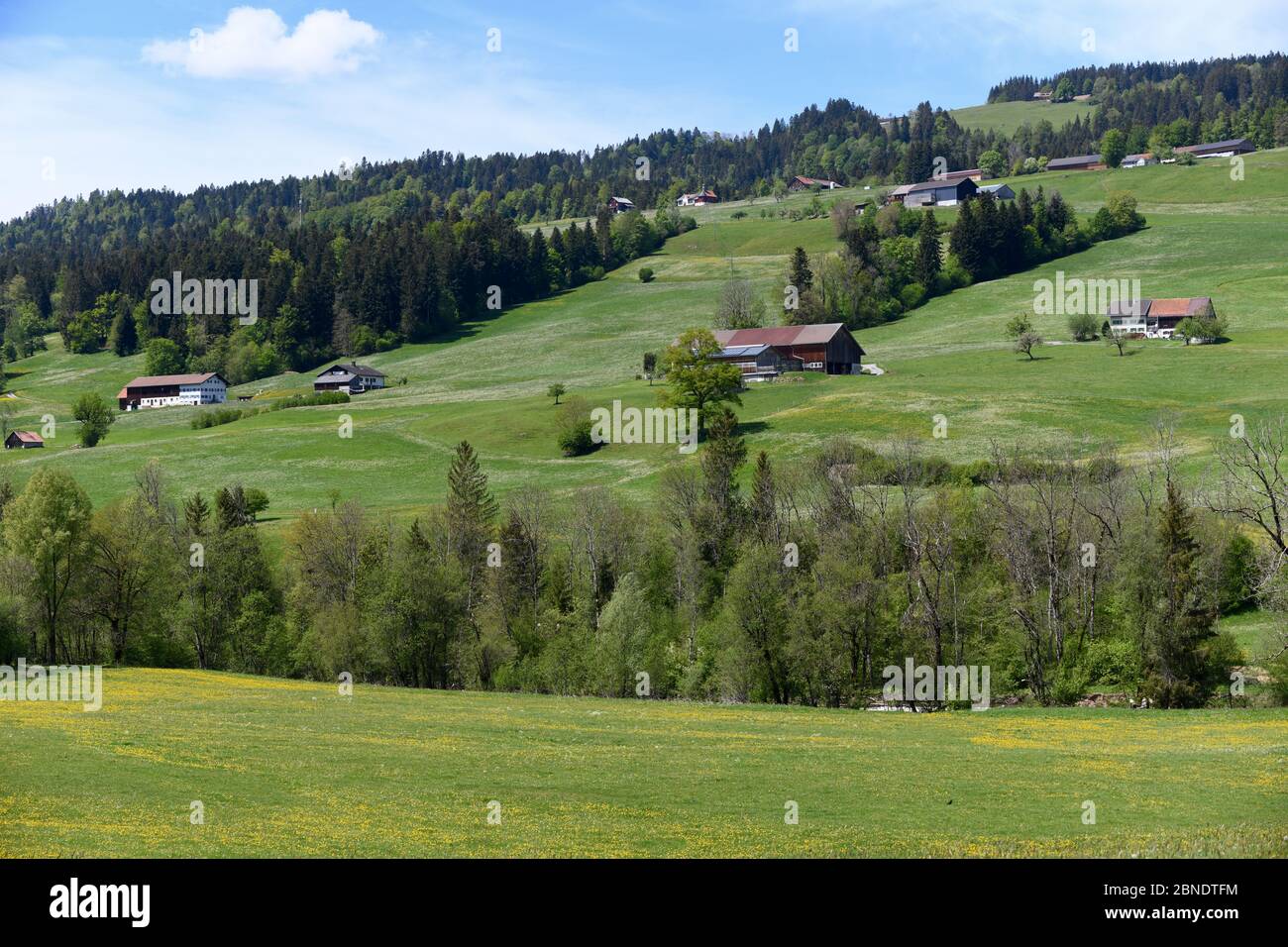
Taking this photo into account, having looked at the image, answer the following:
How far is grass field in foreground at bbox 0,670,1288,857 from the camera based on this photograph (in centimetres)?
2427

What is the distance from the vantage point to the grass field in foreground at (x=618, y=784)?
24.3 m

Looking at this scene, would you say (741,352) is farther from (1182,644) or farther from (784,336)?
(1182,644)

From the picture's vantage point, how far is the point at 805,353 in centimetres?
14738

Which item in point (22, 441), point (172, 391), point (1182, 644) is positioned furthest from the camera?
point (172, 391)

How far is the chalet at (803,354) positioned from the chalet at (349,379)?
5620cm

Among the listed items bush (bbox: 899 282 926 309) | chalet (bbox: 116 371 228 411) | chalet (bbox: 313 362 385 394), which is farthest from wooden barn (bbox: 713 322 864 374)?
chalet (bbox: 116 371 228 411)

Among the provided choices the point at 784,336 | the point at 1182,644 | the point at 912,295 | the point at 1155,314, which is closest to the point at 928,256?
the point at 912,295

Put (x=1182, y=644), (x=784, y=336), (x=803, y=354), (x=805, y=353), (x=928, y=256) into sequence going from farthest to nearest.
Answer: (x=928, y=256)
(x=784, y=336)
(x=803, y=354)
(x=805, y=353)
(x=1182, y=644)

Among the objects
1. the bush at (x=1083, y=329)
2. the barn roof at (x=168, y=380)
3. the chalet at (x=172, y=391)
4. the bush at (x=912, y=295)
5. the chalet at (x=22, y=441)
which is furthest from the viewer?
the bush at (x=912, y=295)

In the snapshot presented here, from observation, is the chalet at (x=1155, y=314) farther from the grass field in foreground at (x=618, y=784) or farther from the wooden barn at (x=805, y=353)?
the grass field in foreground at (x=618, y=784)

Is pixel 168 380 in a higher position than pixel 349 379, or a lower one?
higher

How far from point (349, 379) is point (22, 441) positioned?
4417 cm

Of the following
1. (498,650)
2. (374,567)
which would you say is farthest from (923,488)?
(374,567)

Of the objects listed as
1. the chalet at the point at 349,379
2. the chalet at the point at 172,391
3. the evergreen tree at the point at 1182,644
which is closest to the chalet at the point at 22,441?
the chalet at the point at 172,391
